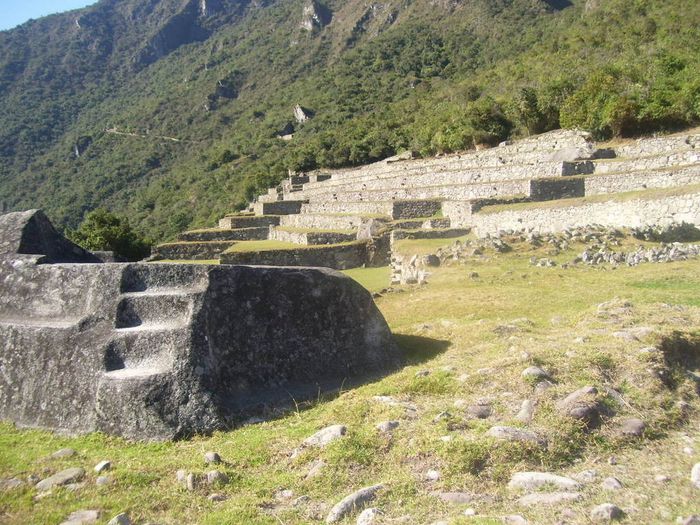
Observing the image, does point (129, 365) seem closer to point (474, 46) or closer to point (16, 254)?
point (16, 254)

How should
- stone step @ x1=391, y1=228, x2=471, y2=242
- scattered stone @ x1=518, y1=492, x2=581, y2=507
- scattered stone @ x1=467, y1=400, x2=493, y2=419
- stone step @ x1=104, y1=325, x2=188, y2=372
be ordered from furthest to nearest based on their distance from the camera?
stone step @ x1=391, y1=228, x2=471, y2=242, stone step @ x1=104, y1=325, x2=188, y2=372, scattered stone @ x1=467, y1=400, x2=493, y2=419, scattered stone @ x1=518, y1=492, x2=581, y2=507

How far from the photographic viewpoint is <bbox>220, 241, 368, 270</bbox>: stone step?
19.6m

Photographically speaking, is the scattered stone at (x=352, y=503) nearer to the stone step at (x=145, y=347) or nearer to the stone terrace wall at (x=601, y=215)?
the stone step at (x=145, y=347)

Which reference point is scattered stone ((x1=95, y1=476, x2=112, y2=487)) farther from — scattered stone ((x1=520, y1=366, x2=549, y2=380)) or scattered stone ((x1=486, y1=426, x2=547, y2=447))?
scattered stone ((x1=520, y1=366, x2=549, y2=380))

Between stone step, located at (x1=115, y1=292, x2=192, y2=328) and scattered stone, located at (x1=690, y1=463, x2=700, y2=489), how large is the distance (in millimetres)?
3714

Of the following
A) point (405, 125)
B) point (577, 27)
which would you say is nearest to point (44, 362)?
point (405, 125)

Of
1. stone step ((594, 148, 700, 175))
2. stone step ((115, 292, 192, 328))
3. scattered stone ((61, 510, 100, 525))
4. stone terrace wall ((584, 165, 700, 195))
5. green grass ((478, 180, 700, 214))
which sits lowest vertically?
scattered stone ((61, 510, 100, 525))

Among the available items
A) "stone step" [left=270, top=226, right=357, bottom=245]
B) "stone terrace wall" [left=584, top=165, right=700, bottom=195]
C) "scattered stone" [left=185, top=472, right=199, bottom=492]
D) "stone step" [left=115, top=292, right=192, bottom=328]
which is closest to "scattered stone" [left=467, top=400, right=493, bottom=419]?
"scattered stone" [left=185, top=472, right=199, bottom=492]

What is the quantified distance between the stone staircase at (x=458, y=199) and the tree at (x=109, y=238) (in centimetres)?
797

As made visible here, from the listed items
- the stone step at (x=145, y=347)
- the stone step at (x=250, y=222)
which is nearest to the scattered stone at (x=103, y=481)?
the stone step at (x=145, y=347)

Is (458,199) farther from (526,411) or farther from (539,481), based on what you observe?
(539,481)

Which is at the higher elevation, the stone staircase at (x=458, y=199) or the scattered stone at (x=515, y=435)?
the stone staircase at (x=458, y=199)

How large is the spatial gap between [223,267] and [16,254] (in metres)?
2.23

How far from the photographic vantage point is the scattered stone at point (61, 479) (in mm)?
3537
